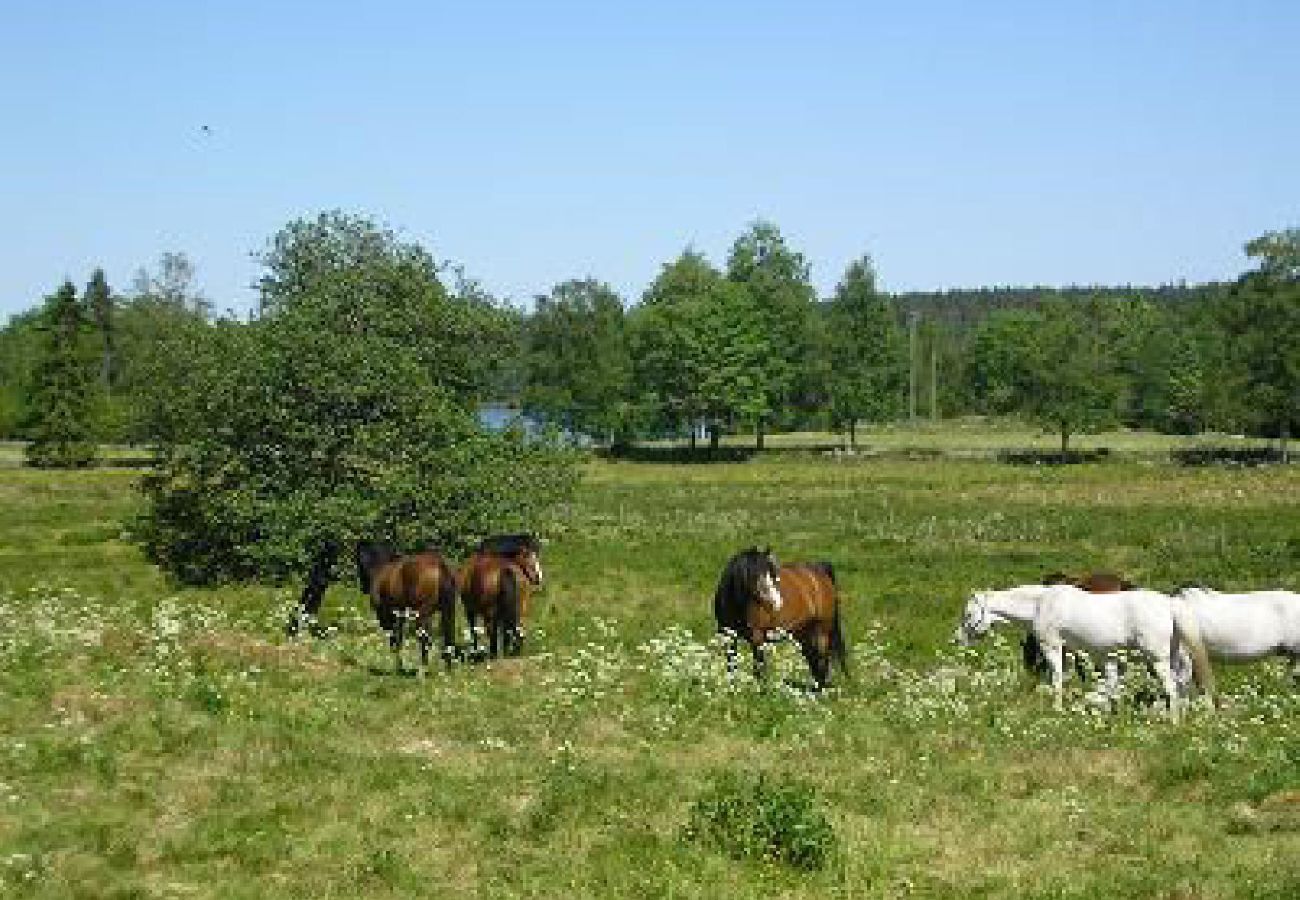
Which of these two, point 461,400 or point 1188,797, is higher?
point 461,400

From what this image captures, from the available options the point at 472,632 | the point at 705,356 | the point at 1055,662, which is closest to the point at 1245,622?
the point at 1055,662

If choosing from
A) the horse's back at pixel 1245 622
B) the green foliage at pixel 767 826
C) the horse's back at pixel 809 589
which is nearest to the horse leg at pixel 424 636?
the horse's back at pixel 809 589

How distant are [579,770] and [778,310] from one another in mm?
91060

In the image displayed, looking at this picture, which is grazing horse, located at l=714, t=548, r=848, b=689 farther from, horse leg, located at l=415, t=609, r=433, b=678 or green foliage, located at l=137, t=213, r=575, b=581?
green foliage, located at l=137, t=213, r=575, b=581

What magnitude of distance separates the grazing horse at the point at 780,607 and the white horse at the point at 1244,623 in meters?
4.91

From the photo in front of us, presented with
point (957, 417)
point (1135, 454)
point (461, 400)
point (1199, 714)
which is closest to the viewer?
point (1199, 714)

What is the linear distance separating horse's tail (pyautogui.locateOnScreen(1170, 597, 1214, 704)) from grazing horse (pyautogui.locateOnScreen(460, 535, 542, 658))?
1024 centimetres

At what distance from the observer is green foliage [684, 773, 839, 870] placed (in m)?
11.6

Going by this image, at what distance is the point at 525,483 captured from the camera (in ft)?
115

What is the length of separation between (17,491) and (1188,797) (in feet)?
210

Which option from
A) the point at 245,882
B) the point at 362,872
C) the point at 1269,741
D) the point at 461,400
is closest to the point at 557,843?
the point at 362,872

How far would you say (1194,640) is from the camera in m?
18.0

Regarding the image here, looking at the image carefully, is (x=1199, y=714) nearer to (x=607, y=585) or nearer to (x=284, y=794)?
(x=284, y=794)

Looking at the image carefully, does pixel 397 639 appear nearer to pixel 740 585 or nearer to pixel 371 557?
pixel 371 557
